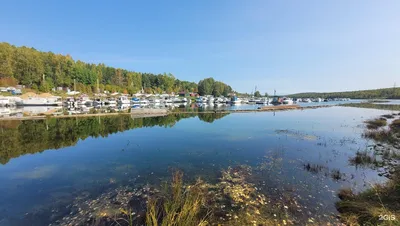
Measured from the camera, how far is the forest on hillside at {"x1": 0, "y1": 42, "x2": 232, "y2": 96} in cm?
9188

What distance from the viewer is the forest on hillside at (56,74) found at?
→ 91.9 meters

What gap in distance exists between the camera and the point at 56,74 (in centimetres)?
10381

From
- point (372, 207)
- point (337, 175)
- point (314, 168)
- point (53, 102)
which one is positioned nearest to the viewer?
point (372, 207)

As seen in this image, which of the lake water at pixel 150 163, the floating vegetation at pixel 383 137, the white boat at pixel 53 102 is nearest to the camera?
the lake water at pixel 150 163

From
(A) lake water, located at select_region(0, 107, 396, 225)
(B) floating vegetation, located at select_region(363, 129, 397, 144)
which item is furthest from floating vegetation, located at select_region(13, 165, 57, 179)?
(B) floating vegetation, located at select_region(363, 129, 397, 144)

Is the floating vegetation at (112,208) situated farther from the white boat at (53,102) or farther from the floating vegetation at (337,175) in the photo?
the white boat at (53,102)

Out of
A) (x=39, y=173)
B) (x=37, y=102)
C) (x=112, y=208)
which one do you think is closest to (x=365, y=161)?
(x=112, y=208)

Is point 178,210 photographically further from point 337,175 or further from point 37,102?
point 37,102

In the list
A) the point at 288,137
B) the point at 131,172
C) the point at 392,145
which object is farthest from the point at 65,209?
the point at 392,145

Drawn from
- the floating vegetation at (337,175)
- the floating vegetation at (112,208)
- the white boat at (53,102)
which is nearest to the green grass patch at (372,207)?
the floating vegetation at (337,175)

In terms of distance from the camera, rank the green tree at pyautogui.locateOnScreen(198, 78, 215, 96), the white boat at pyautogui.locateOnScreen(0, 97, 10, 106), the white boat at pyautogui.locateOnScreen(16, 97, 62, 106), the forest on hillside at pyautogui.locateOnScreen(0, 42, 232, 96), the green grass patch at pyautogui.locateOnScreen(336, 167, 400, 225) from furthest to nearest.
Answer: the green tree at pyautogui.locateOnScreen(198, 78, 215, 96), the forest on hillside at pyautogui.locateOnScreen(0, 42, 232, 96), the white boat at pyautogui.locateOnScreen(16, 97, 62, 106), the white boat at pyautogui.locateOnScreen(0, 97, 10, 106), the green grass patch at pyautogui.locateOnScreen(336, 167, 400, 225)

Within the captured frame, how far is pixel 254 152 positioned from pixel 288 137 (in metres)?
9.20

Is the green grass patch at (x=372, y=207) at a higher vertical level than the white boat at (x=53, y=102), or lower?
lower

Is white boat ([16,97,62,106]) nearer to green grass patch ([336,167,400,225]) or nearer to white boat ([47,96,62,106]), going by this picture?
white boat ([47,96,62,106])
